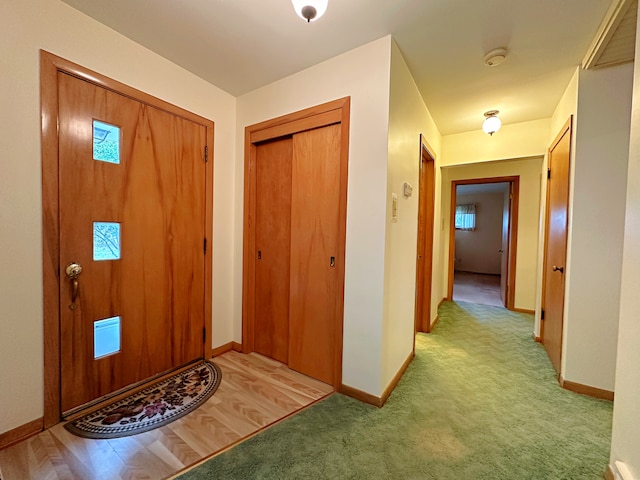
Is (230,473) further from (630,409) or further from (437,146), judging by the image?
(437,146)

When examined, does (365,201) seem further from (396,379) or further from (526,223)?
(526,223)

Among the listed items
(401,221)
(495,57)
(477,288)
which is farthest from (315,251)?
(477,288)

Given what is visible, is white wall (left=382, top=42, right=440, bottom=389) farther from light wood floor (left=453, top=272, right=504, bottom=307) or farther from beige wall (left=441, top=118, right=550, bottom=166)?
light wood floor (left=453, top=272, right=504, bottom=307)

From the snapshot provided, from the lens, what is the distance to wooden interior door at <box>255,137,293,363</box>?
238cm

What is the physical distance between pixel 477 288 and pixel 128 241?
21.6 feet

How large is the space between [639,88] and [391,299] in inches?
64.9

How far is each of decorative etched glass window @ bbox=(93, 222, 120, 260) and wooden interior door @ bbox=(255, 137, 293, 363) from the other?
111cm

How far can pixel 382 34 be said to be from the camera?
173cm

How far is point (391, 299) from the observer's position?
6.54 ft

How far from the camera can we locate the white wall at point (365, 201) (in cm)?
179

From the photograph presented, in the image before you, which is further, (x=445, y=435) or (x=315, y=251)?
(x=315, y=251)

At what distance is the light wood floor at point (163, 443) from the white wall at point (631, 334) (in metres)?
1.56

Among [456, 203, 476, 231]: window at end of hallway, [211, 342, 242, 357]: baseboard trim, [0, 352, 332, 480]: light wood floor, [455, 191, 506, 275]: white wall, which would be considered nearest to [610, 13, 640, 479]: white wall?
[0, 352, 332, 480]: light wood floor

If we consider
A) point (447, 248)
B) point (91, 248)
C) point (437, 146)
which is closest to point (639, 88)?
point (437, 146)
